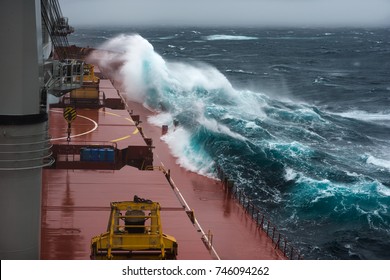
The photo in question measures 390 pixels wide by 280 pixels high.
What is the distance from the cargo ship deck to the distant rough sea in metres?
3.81

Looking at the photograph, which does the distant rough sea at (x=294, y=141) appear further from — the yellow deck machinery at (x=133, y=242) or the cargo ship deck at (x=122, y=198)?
the yellow deck machinery at (x=133, y=242)

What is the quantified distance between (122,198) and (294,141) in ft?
96.9

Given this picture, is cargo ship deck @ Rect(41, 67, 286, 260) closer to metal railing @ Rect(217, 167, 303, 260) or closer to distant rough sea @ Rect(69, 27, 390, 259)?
metal railing @ Rect(217, 167, 303, 260)

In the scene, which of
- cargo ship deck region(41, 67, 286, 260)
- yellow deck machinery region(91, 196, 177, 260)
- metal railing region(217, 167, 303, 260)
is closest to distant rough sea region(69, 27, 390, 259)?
metal railing region(217, 167, 303, 260)

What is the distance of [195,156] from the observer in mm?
42500

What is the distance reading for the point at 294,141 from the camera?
167 feet

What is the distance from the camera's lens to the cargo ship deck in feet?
66.7

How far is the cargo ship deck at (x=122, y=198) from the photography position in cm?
2033

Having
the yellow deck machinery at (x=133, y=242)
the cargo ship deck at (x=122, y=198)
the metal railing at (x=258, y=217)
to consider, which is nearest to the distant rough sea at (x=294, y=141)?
the metal railing at (x=258, y=217)

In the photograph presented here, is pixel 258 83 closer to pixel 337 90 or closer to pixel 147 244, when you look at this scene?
pixel 337 90

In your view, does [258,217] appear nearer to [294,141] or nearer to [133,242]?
[133,242]

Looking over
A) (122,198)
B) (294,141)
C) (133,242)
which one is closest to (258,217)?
(122,198)

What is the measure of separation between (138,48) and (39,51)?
8161 cm

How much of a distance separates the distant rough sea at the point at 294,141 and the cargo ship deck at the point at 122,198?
3.81 metres
